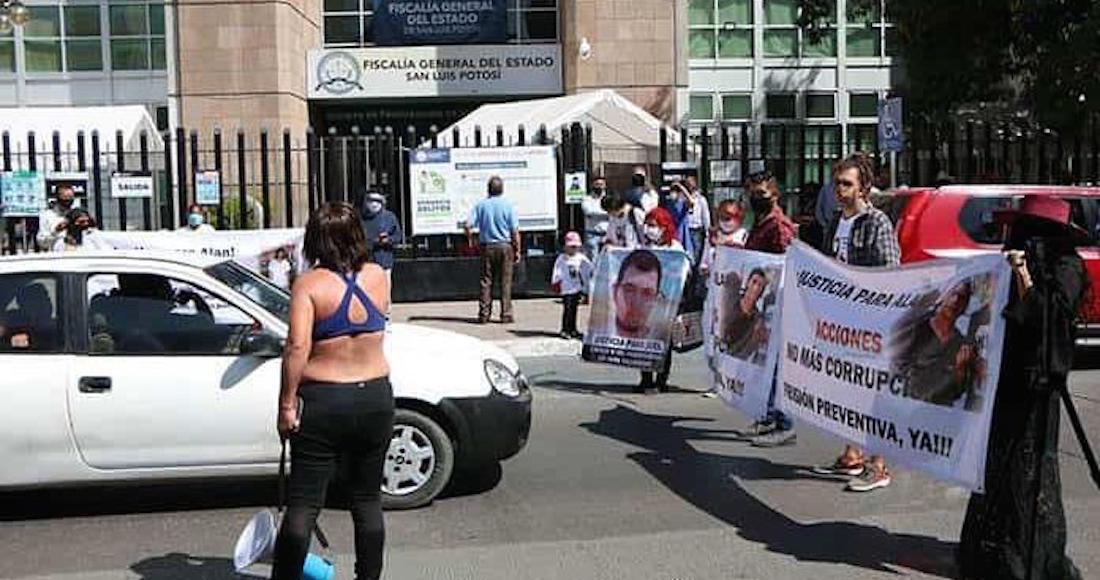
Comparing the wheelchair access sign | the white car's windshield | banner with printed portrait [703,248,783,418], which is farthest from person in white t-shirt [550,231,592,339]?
the white car's windshield

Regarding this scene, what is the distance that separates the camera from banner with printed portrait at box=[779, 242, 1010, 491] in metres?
5.48

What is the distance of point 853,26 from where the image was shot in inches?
1443

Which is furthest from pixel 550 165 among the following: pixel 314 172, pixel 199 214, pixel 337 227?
pixel 337 227

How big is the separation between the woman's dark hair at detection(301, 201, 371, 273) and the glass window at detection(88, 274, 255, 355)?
1.94 metres

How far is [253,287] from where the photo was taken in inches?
285

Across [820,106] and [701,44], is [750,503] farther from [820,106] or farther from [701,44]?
[820,106]

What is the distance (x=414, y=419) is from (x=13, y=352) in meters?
2.08

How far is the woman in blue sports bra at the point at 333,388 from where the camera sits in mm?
4836

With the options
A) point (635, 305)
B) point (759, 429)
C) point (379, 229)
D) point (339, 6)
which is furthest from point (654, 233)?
point (339, 6)

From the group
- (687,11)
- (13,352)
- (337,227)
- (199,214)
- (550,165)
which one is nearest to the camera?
(337,227)

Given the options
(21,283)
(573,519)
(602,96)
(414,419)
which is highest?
(602,96)

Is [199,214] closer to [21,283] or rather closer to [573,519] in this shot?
[21,283]

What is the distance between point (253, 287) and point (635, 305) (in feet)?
13.6

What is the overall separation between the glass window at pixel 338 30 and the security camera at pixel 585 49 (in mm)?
7319
